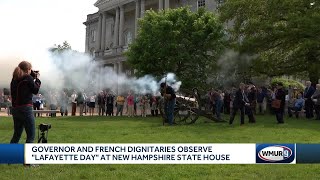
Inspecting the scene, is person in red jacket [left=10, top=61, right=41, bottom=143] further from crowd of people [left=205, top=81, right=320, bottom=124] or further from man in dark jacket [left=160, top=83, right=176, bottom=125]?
crowd of people [left=205, top=81, right=320, bottom=124]

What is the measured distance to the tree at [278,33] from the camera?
2414 cm

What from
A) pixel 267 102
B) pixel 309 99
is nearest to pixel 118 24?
pixel 267 102

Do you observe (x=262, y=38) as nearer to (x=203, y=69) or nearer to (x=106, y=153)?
(x=203, y=69)

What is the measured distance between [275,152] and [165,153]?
166cm

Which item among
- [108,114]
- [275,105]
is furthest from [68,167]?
[108,114]

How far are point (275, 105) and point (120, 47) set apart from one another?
49.2 metres

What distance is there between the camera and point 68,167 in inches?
302

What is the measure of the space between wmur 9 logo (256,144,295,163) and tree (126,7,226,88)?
2431 centimetres

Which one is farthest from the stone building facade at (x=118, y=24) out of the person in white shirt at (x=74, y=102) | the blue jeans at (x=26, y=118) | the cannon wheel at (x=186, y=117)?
the blue jeans at (x=26, y=118)

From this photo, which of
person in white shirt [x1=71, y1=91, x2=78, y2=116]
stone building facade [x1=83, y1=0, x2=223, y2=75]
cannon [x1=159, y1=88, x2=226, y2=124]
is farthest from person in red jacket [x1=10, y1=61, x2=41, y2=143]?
stone building facade [x1=83, y1=0, x2=223, y2=75]

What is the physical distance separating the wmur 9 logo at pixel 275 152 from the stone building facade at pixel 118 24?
48438mm

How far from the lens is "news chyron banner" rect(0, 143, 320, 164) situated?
6.06m

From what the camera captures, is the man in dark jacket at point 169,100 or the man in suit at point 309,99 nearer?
the man in dark jacket at point 169,100

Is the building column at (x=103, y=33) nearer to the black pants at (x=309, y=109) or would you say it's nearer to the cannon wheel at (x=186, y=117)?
the black pants at (x=309, y=109)
